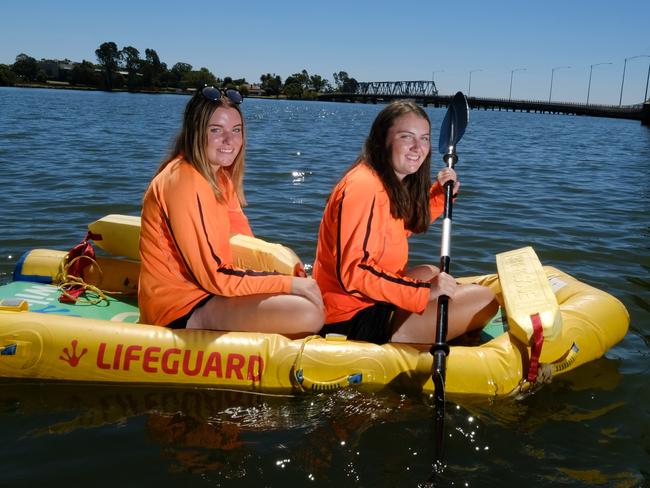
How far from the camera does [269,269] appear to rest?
13.4 feet

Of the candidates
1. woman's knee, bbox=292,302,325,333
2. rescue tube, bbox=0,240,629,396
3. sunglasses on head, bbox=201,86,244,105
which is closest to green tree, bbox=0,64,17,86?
rescue tube, bbox=0,240,629,396

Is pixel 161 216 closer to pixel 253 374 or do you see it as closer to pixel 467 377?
pixel 253 374

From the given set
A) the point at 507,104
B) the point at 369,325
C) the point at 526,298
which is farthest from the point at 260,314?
the point at 507,104

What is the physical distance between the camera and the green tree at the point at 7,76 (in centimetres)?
10461

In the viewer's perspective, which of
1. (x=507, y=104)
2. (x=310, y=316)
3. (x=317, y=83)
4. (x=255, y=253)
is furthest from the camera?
(x=317, y=83)

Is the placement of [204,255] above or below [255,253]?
above

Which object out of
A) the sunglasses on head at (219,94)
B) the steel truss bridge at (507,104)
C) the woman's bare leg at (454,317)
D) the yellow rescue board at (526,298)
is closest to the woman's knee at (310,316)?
the woman's bare leg at (454,317)

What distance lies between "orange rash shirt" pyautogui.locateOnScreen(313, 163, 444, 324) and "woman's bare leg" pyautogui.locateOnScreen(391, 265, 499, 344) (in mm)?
219

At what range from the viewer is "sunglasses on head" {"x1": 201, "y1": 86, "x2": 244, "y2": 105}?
134 inches

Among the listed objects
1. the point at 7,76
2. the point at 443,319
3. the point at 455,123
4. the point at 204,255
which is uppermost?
the point at 7,76

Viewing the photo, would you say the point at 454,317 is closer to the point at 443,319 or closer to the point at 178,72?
the point at 443,319

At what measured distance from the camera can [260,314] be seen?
3627 mm

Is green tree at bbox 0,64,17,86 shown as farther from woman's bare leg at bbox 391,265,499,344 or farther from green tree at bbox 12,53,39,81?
woman's bare leg at bbox 391,265,499,344

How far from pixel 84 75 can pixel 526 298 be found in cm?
Answer: 12408
